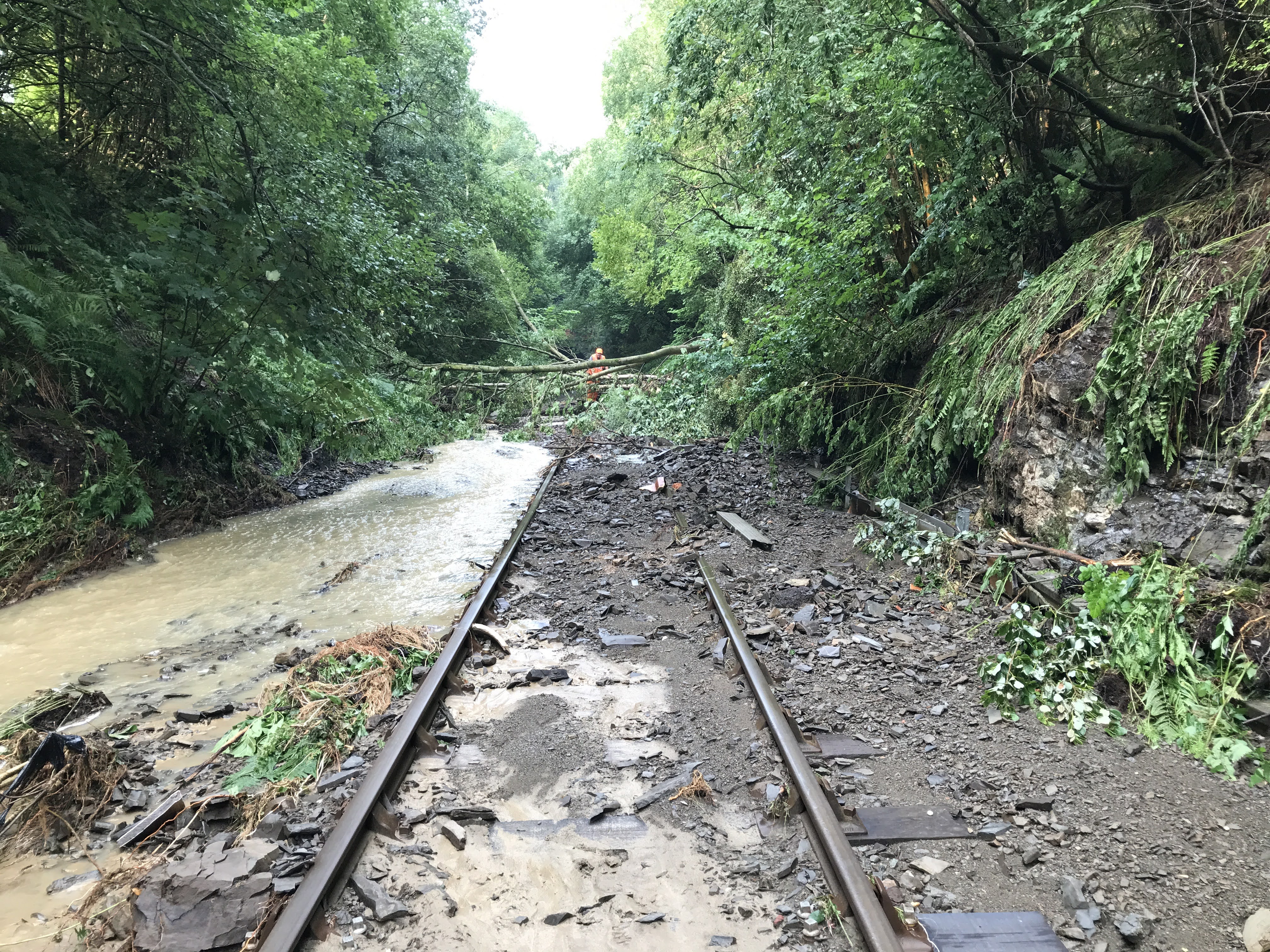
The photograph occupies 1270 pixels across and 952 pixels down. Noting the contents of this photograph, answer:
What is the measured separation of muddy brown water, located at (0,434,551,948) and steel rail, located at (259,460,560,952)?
1.11 metres

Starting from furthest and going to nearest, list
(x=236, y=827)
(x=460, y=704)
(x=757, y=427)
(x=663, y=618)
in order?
(x=757, y=427) → (x=663, y=618) → (x=460, y=704) → (x=236, y=827)

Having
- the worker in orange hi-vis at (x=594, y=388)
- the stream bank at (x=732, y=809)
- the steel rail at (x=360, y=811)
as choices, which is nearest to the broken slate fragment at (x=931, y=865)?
the stream bank at (x=732, y=809)

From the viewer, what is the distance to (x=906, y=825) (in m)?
2.96

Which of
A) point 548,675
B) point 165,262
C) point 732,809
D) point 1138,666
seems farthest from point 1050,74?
point 165,262

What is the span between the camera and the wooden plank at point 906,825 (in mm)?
2859

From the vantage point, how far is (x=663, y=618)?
5.74 m

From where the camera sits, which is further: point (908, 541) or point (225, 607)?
point (225, 607)

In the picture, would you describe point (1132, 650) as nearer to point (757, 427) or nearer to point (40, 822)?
point (40, 822)

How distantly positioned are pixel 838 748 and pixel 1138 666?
1704 mm

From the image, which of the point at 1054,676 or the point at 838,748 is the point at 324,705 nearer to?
the point at 838,748

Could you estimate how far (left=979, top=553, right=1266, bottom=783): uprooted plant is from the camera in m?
3.22

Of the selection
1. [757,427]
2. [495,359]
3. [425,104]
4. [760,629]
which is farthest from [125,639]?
[425,104]

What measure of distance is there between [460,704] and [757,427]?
7960 mm

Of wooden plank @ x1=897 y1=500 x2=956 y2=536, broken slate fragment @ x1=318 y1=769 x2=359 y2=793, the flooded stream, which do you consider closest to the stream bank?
broken slate fragment @ x1=318 y1=769 x2=359 y2=793
